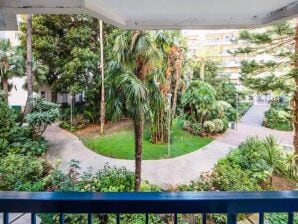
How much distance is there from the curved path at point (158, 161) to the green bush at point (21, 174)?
1127mm

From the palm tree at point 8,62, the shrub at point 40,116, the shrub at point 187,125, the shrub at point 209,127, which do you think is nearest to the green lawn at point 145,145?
the shrub at point 187,125

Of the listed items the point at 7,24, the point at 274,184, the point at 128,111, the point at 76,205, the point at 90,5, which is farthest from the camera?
the point at 274,184

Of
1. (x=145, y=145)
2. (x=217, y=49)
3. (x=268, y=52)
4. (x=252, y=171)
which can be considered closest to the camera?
(x=252, y=171)

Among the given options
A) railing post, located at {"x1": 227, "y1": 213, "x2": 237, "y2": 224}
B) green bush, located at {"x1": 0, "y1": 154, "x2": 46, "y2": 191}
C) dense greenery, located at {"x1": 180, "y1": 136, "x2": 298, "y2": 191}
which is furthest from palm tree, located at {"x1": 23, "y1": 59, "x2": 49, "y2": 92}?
→ railing post, located at {"x1": 227, "y1": 213, "x2": 237, "y2": 224}

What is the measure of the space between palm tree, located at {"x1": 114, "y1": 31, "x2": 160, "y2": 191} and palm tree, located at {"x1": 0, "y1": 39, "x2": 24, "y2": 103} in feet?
28.3

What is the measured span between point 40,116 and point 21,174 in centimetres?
354

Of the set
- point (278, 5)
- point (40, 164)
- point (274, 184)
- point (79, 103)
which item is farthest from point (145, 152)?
point (278, 5)

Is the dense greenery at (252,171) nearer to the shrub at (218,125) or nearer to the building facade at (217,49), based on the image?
the shrub at (218,125)

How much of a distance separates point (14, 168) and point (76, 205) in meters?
7.04

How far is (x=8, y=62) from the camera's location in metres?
12.4

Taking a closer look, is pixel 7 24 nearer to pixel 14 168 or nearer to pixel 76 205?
pixel 76 205

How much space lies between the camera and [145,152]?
1027 centimetres

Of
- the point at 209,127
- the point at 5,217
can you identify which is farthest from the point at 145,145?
the point at 5,217

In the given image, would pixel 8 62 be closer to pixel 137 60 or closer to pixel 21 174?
pixel 21 174
